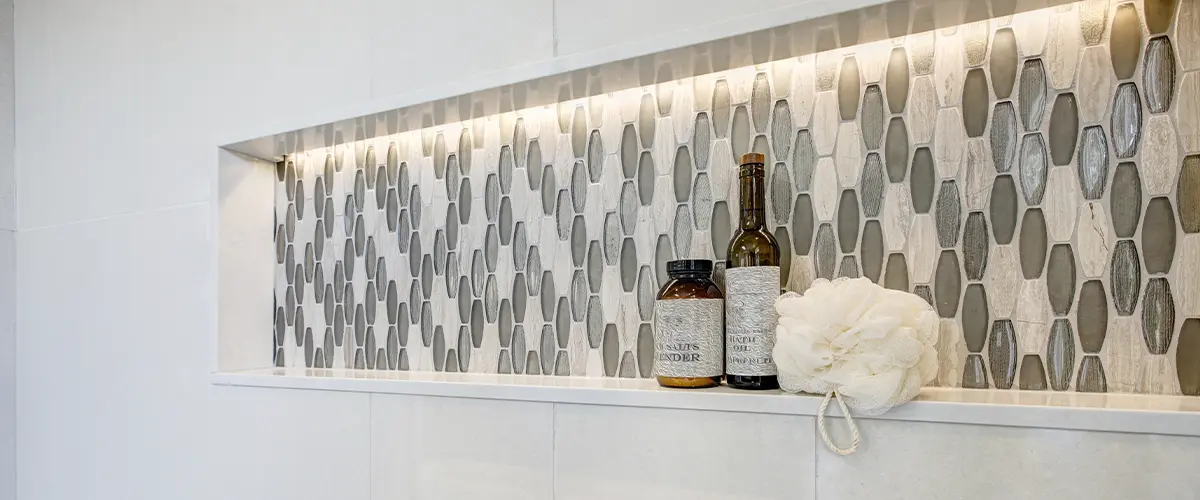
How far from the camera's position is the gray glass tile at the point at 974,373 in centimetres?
85

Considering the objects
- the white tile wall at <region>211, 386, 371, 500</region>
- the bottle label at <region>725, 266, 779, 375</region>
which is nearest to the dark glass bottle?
the bottle label at <region>725, 266, 779, 375</region>

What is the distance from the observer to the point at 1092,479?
0.69m

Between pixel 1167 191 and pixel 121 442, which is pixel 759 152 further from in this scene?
pixel 121 442

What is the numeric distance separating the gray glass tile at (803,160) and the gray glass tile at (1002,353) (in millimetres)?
259

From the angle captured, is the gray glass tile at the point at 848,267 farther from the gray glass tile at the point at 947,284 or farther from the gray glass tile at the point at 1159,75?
the gray glass tile at the point at 1159,75

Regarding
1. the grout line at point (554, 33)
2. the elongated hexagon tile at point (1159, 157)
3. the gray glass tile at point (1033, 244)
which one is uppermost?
the grout line at point (554, 33)

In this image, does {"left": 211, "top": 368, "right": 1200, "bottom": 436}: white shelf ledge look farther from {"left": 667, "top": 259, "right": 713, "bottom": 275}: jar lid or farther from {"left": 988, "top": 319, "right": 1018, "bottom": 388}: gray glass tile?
{"left": 667, "top": 259, "right": 713, "bottom": 275}: jar lid

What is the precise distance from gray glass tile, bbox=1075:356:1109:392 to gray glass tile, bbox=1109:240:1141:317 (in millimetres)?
56

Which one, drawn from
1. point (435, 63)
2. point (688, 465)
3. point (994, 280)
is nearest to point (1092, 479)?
point (994, 280)

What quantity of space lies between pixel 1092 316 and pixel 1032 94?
24 cm

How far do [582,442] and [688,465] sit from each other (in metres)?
0.14

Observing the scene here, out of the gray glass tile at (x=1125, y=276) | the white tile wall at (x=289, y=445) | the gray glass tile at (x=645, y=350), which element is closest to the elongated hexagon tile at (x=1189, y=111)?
the gray glass tile at (x=1125, y=276)

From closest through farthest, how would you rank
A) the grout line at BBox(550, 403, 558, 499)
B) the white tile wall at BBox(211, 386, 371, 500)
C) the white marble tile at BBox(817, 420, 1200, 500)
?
the white marble tile at BBox(817, 420, 1200, 500) → the grout line at BBox(550, 403, 558, 499) → the white tile wall at BBox(211, 386, 371, 500)

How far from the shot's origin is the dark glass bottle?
2.84 feet
